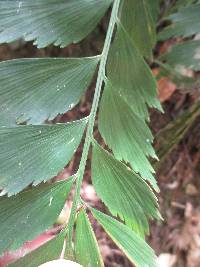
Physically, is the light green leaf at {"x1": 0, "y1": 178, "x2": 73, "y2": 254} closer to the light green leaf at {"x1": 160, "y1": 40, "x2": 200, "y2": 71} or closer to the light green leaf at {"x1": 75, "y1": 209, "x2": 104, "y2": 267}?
the light green leaf at {"x1": 75, "y1": 209, "x2": 104, "y2": 267}

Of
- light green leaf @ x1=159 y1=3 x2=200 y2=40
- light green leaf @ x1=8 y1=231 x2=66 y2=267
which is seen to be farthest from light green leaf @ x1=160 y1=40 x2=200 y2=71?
light green leaf @ x1=8 y1=231 x2=66 y2=267

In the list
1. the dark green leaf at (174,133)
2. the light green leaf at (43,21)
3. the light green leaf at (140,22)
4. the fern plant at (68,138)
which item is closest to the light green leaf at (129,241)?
the fern plant at (68,138)

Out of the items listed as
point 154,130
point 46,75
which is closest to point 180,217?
point 154,130

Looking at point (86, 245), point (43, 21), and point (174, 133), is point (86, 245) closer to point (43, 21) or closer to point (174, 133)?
point (43, 21)

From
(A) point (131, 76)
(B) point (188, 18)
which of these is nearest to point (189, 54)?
(B) point (188, 18)

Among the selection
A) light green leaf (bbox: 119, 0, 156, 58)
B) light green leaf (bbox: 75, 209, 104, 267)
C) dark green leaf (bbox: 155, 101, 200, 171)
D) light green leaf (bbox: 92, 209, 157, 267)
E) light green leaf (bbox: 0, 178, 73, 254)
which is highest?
light green leaf (bbox: 119, 0, 156, 58)

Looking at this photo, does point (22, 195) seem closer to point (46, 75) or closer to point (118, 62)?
point (46, 75)

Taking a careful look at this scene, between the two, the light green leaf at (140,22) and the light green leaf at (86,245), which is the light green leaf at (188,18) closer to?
the light green leaf at (140,22)
